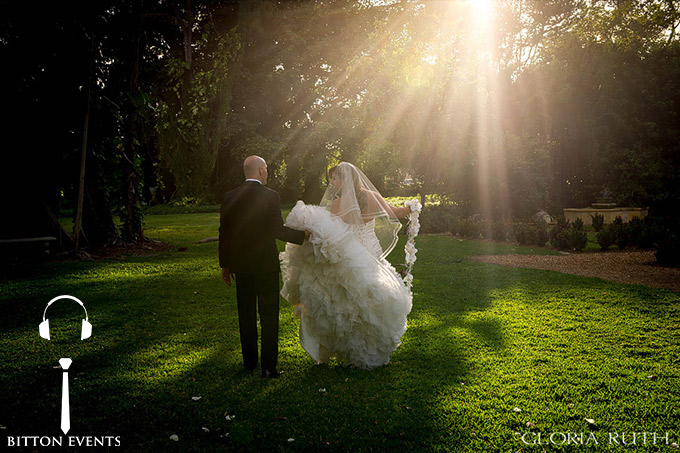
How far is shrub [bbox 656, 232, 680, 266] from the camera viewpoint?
950 cm

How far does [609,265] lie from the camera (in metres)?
10.2

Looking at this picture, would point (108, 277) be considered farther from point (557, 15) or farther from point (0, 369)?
point (557, 15)

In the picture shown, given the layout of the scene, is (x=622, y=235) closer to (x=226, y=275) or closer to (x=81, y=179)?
(x=226, y=275)

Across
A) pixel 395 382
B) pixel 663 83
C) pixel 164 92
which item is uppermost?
pixel 663 83

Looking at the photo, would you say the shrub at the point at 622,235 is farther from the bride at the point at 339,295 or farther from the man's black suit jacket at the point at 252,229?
the man's black suit jacket at the point at 252,229

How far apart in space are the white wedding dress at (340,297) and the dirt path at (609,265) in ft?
20.2

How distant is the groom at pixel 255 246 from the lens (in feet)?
14.5

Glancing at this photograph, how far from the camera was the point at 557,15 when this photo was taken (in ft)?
84.1

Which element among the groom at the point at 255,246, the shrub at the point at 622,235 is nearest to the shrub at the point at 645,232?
the shrub at the point at 622,235

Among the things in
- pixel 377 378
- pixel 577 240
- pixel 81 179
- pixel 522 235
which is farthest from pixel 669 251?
pixel 81 179

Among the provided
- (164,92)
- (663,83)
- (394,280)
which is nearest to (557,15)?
(663,83)

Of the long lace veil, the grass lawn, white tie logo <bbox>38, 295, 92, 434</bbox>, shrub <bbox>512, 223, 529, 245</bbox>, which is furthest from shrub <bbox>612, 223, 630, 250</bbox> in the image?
white tie logo <bbox>38, 295, 92, 434</bbox>

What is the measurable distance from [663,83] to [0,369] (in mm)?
30955

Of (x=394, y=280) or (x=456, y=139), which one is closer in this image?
(x=394, y=280)
